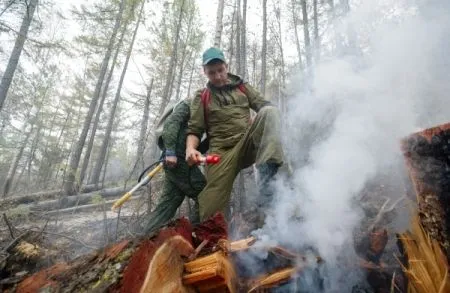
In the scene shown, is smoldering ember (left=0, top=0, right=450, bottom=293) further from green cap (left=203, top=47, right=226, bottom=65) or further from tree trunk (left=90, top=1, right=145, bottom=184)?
tree trunk (left=90, top=1, right=145, bottom=184)

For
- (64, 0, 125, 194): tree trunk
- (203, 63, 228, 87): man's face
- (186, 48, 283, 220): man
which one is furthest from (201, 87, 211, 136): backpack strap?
(64, 0, 125, 194): tree trunk

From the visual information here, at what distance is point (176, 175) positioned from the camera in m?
3.44

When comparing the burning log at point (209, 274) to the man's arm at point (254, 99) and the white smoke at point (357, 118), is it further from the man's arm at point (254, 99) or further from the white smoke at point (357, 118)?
the man's arm at point (254, 99)

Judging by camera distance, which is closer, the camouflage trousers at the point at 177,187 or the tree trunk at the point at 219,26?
the camouflage trousers at the point at 177,187

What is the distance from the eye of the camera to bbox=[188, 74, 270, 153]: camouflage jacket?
11.2 feet

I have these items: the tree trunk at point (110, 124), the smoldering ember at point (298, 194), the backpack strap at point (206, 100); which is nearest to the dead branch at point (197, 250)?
the smoldering ember at point (298, 194)

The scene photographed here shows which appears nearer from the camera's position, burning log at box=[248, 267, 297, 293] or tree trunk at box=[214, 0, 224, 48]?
burning log at box=[248, 267, 297, 293]

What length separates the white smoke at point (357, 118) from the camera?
7.06ft

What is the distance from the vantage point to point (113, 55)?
15.1m

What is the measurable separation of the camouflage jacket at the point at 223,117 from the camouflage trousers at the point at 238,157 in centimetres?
13

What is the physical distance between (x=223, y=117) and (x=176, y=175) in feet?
2.70

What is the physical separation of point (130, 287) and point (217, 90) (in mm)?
2555

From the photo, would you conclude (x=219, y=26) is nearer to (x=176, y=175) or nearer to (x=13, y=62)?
(x=176, y=175)

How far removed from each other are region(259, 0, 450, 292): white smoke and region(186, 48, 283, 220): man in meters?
0.30
